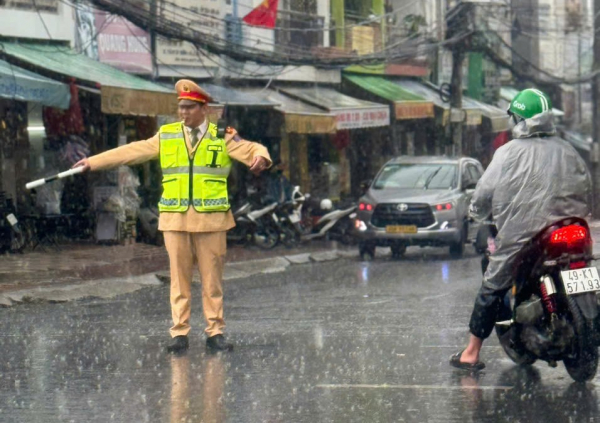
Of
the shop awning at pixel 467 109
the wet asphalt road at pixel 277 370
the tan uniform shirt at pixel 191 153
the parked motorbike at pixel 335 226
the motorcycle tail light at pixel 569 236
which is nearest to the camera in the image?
the wet asphalt road at pixel 277 370

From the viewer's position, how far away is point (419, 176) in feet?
67.2

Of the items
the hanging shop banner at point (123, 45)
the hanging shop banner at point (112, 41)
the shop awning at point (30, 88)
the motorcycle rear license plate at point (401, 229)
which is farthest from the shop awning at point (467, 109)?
the shop awning at point (30, 88)

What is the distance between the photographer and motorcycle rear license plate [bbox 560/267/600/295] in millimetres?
6727

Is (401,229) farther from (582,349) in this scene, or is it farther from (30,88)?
(582,349)

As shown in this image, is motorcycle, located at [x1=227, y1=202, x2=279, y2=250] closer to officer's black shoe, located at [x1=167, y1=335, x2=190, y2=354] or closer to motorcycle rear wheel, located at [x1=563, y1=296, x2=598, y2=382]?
officer's black shoe, located at [x1=167, y1=335, x2=190, y2=354]

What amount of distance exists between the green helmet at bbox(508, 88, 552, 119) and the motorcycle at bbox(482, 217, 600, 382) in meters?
0.68

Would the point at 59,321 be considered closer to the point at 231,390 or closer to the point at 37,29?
the point at 231,390

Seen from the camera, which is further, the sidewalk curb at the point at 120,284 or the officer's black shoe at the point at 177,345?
the sidewalk curb at the point at 120,284

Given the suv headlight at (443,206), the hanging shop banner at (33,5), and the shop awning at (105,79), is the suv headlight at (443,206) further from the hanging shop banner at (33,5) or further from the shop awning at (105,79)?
the hanging shop banner at (33,5)

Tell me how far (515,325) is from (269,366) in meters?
1.58

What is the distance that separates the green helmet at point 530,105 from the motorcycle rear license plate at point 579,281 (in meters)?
0.97

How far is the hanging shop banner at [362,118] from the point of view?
26.3 m

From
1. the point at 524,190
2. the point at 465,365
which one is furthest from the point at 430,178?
the point at 524,190

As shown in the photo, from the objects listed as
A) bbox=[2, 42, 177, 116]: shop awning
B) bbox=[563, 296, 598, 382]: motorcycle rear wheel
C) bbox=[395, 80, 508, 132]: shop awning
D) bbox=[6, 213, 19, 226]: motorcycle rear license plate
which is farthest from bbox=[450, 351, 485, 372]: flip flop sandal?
bbox=[395, 80, 508, 132]: shop awning
